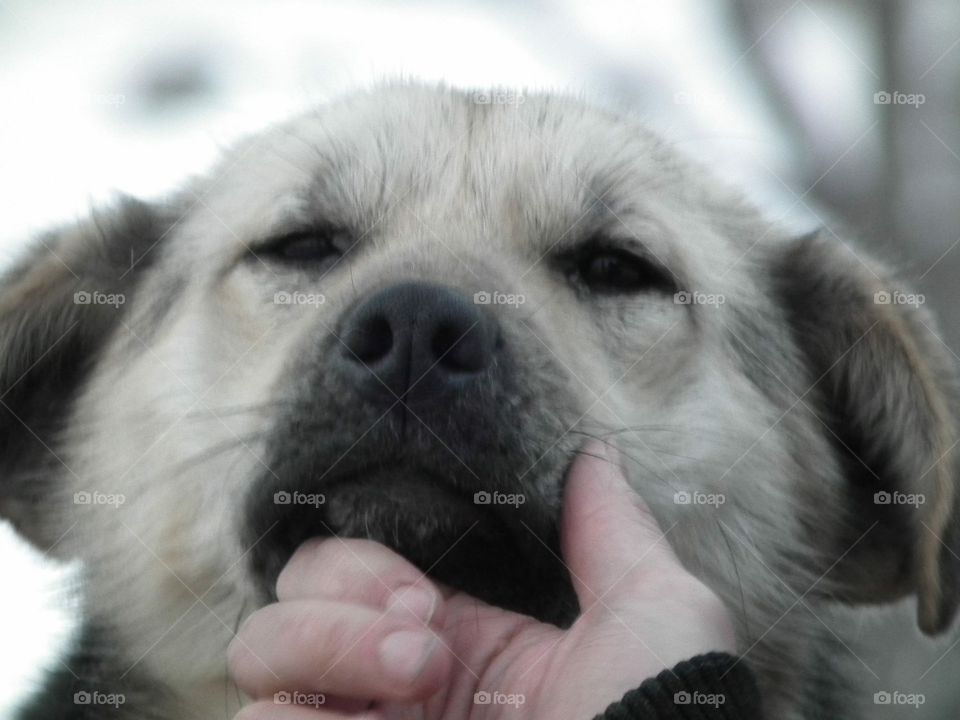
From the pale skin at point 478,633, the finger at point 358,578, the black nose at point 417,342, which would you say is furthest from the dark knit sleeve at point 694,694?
the black nose at point 417,342

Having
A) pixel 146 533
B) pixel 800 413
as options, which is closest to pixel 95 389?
pixel 146 533

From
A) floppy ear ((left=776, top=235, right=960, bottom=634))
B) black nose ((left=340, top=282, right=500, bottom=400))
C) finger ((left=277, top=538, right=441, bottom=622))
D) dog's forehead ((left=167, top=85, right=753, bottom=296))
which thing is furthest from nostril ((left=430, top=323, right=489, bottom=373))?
floppy ear ((left=776, top=235, right=960, bottom=634))

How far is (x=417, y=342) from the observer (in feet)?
4.34

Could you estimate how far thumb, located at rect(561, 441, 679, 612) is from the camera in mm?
1347

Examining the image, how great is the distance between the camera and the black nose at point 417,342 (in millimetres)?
1328

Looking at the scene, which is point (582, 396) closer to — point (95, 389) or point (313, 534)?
point (313, 534)

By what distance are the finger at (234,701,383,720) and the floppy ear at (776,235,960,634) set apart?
122 cm

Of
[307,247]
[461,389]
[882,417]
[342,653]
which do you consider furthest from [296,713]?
[882,417]

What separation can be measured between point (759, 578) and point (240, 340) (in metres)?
1.20

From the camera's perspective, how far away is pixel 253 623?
136cm

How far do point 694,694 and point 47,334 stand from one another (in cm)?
166

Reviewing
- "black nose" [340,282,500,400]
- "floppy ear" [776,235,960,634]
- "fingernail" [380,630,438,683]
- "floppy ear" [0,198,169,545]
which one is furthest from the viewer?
"floppy ear" [0,198,169,545]

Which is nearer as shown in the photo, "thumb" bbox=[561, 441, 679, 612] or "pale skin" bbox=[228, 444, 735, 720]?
"pale skin" bbox=[228, 444, 735, 720]

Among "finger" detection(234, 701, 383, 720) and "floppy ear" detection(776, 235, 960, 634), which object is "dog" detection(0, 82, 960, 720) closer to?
"floppy ear" detection(776, 235, 960, 634)
